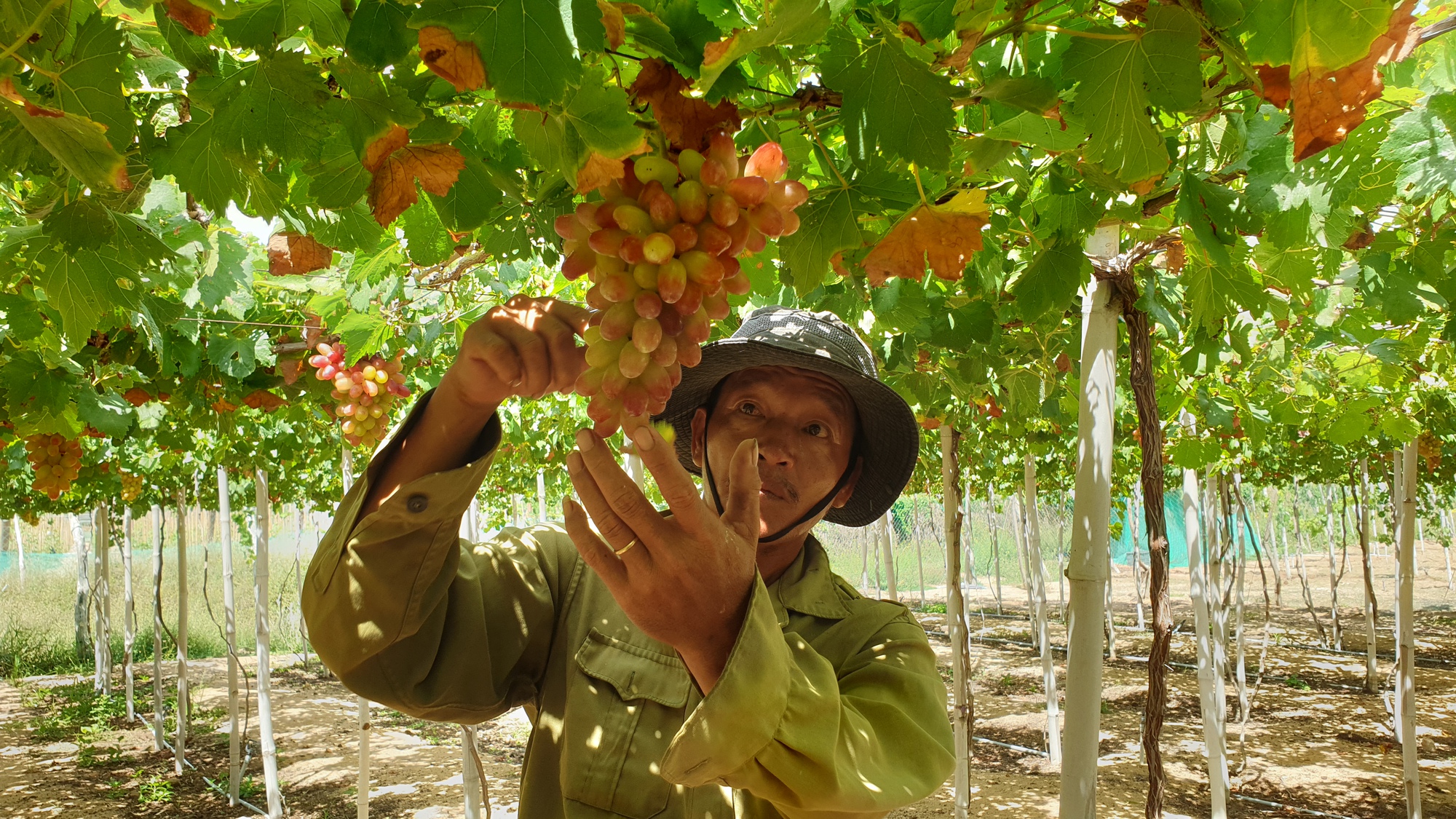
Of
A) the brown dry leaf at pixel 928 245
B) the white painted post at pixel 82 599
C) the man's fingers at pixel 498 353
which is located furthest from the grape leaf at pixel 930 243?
the white painted post at pixel 82 599

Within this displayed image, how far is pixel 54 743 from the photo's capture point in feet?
36.1

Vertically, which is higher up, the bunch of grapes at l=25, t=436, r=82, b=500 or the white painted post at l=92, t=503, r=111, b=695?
the bunch of grapes at l=25, t=436, r=82, b=500

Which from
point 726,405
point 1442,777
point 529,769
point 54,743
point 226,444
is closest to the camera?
point 529,769

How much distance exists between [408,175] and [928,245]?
0.82 metres

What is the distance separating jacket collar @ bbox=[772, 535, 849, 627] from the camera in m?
1.86

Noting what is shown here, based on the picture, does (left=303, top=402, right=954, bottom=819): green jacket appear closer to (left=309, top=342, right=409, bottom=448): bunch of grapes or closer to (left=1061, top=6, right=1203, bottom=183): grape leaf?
(left=1061, top=6, right=1203, bottom=183): grape leaf

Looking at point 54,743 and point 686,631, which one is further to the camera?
point 54,743

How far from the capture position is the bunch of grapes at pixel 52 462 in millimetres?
4617

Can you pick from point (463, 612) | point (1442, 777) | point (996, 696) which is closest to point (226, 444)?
point (463, 612)

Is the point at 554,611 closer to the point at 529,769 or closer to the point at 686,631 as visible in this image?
the point at 529,769

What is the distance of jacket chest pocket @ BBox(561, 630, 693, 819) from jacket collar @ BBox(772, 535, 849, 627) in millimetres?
263

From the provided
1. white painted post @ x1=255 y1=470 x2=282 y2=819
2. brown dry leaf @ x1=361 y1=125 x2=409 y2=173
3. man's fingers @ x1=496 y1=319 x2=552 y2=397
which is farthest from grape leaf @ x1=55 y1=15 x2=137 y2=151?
white painted post @ x1=255 y1=470 x2=282 y2=819

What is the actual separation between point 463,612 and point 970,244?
1.17 metres

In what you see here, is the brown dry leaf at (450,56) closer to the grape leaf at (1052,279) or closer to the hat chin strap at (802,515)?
the hat chin strap at (802,515)
